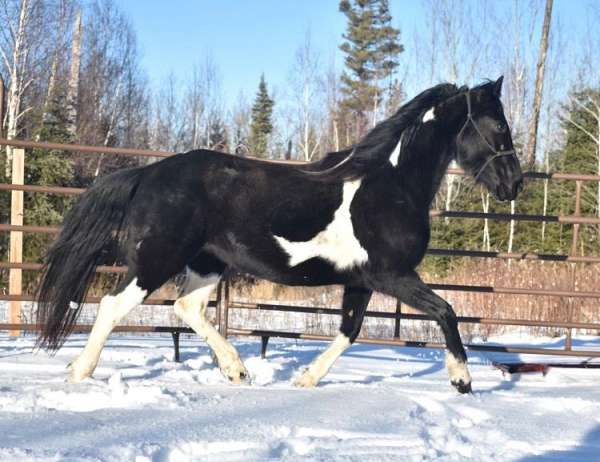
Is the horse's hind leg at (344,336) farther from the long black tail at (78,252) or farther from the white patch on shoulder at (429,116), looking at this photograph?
the long black tail at (78,252)

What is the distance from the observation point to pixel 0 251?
35.6 ft

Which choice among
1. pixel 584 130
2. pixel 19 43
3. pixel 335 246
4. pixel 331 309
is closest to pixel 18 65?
pixel 19 43

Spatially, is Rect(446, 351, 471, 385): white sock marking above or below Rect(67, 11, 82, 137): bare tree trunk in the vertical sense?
below

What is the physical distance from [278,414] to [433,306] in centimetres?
135

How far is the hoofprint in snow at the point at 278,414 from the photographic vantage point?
9.27ft

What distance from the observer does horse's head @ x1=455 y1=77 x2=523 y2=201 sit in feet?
15.8

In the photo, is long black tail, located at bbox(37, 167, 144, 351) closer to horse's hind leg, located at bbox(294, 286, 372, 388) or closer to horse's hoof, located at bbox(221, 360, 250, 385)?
horse's hoof, located at bbox(221, 360, 250, 385)

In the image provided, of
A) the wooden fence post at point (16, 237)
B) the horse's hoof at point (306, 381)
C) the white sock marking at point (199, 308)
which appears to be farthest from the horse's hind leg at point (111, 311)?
the wooden fence post at point (16, 237)

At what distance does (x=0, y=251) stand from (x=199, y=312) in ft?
23.5

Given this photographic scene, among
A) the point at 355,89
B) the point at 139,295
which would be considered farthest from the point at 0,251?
the point at 355,89

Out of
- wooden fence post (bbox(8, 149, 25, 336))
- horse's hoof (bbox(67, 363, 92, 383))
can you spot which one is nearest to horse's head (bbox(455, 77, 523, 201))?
horse's hoof (bbox(67, 363, 92, 383))

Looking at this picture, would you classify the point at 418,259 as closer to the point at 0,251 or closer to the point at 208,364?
the point at 208,364

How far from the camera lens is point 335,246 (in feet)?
14.3

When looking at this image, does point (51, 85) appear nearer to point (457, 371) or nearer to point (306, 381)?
point (306, 381)
